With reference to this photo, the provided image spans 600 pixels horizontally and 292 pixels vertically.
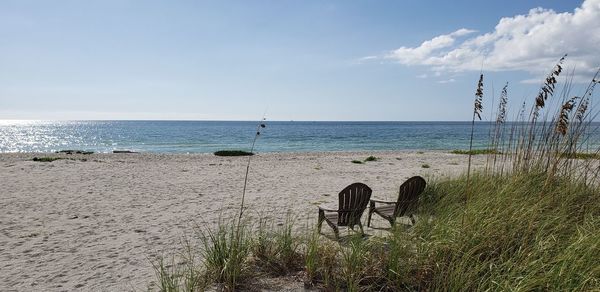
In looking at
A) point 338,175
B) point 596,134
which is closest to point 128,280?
point 596,134

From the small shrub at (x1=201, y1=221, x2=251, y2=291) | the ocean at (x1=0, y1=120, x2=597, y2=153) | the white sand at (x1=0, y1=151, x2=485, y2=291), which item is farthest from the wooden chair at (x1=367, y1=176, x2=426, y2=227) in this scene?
the small shrub at (x1=201, y1=221, x2=251, y2=291)

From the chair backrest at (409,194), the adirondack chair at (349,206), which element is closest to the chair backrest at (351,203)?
Result: the adirondack chair at (349,206)

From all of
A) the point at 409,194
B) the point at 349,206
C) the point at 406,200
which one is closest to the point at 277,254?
the point at 349,206

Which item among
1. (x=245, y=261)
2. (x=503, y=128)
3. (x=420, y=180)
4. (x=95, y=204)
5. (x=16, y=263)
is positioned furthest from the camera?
(x=95, y=204)

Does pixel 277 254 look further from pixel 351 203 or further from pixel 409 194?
pixel 409 194

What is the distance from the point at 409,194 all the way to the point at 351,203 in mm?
1119

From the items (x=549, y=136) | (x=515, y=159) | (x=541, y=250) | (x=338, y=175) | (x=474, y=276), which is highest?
(x=549, y=136)

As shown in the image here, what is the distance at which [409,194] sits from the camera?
19.4 ft

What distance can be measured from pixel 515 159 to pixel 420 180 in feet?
4.27

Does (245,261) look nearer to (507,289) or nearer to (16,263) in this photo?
(507,289)

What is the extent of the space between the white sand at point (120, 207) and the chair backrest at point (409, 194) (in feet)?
4.68

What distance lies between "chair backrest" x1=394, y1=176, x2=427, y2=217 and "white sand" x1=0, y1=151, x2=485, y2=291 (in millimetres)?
1426

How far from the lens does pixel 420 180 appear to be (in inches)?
233

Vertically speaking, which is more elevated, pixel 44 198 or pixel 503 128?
pixel 503 128
